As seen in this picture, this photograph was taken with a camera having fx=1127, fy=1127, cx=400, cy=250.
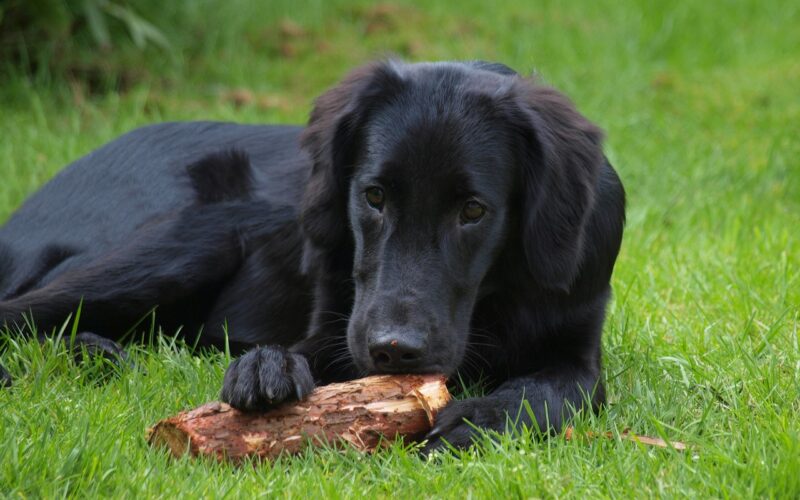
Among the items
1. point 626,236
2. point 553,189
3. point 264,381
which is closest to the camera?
point 264,381

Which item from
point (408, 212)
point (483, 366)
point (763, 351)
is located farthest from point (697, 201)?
point (408, 212)

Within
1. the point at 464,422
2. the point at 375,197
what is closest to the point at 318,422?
the point at 464,422

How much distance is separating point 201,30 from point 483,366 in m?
5.37

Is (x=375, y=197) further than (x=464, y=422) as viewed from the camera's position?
Yes

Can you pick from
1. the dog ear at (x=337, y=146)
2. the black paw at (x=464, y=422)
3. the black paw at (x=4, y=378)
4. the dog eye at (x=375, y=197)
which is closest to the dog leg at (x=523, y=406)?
the black paw at (x=464, y=422)

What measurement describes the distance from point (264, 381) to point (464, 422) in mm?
540

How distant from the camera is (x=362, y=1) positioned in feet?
30.4

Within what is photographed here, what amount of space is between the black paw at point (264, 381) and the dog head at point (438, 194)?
0.20 metres

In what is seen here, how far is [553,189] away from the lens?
329 cm

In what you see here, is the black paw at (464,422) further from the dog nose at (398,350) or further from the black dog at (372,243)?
the dog nose at (398,350)

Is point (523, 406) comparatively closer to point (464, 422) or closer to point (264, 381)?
point (464, 422)

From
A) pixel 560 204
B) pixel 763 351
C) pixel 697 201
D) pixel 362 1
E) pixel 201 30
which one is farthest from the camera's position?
pixel 362 1

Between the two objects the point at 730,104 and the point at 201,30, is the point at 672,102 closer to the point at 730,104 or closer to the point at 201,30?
the point at 730,104

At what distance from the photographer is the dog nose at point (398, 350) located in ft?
9.54
